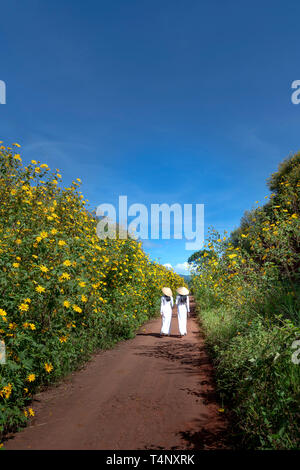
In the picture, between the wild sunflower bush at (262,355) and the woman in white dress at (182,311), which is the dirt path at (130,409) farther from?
the woman in white dress at (182,311)

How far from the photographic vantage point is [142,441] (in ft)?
8.87

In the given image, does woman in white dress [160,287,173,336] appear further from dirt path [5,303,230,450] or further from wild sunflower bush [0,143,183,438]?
dirt path [5,303,230,450]

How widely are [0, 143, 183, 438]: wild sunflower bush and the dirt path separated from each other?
0.27 meters

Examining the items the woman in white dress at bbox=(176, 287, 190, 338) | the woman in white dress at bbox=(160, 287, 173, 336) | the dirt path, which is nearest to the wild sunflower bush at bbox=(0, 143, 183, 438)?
the dirt path

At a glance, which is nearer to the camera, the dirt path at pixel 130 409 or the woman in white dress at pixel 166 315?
the dirt path at pixel 130 409

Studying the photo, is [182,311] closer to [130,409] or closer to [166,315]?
[166,315]

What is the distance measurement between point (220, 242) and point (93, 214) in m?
3.48

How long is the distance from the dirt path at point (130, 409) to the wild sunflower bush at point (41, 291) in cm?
27

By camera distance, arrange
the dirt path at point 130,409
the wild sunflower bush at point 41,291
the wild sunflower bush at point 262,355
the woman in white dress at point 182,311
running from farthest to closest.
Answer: the woman in white dress at point 182,311, the wild sunflower bush at point 41,291, the dirt path at point 130,409, the wild sunflower bush at point 262,355

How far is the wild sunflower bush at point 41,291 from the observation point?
10.1 ft

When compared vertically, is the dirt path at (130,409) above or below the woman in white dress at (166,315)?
below

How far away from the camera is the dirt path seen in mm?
2723

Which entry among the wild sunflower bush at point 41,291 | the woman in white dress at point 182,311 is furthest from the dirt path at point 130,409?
the woman in white dress at point 182,311
